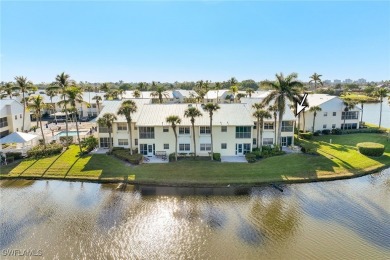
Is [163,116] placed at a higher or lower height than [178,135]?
higher

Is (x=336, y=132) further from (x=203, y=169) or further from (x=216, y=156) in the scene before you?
(x=203, y=169)

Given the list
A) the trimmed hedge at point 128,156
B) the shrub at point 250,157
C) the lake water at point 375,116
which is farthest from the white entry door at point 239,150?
the lake water at point 375,116

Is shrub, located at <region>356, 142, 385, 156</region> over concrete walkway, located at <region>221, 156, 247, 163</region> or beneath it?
over

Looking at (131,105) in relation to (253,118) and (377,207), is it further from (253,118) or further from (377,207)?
(377,207)

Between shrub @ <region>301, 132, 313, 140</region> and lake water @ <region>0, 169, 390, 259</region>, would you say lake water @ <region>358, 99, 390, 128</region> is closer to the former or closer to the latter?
shrub @ <region>301, 132, 313, 140</region>

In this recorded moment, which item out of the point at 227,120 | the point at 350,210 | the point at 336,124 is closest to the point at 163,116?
the point at 227,120

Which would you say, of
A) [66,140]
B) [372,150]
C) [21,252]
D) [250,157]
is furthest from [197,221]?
[66,140]

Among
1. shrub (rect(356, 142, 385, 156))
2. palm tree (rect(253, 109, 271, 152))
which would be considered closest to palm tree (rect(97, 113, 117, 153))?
palm tree (rect(253, 109, 271, 152))

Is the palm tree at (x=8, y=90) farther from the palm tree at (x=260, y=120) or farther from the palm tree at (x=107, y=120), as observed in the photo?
the palm tree at (x=260, y=120)
